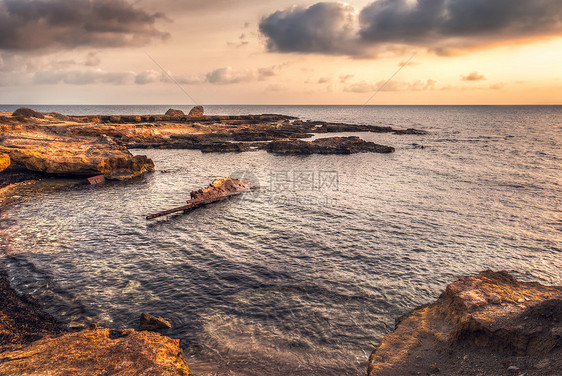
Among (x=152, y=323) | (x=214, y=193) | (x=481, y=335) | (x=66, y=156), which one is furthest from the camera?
(x=66, y=156)

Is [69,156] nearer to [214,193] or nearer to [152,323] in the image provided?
[214,193]

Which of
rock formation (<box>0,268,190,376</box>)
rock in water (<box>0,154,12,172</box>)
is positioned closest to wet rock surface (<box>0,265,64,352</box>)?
rock formation (<box>0,268,190,376</box>)

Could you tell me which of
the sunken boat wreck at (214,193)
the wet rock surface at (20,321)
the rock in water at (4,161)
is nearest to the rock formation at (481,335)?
the wet rock surface at (20,321)

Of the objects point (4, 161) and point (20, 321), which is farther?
point (4, 161)

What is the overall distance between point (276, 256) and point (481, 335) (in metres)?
11.7

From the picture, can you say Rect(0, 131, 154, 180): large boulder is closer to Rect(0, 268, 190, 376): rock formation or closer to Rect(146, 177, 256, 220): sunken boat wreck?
Rect(146, 177, 256, 220): sunken boat wreck

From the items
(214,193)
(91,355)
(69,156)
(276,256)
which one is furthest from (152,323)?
(69,156)

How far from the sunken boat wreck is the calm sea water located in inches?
34.8

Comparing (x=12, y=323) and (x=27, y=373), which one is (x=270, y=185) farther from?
(x=27, y=373)

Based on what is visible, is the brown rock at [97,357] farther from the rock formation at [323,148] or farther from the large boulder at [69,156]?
the rock formation at [323,148]

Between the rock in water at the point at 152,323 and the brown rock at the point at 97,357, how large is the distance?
2.62 metres

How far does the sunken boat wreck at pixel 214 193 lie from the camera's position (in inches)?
1046

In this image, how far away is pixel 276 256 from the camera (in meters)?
18.7

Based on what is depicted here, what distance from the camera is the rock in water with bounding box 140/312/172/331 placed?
11.8 m
